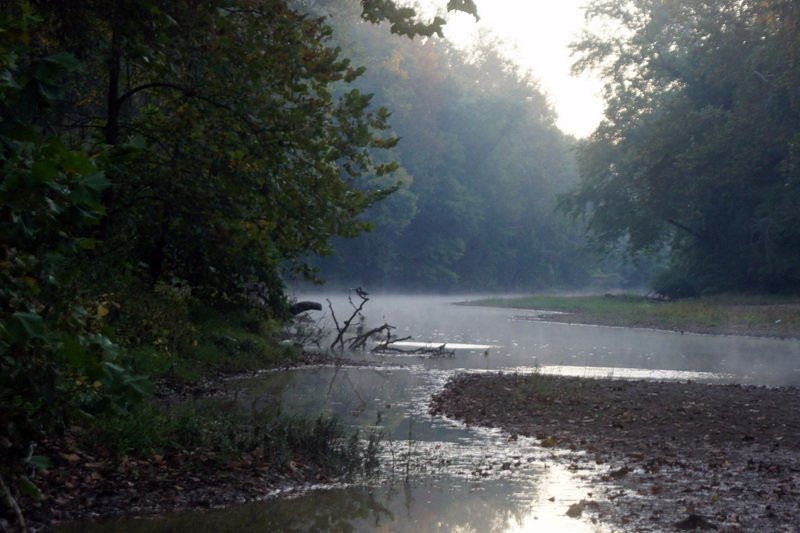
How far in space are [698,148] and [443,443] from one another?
41350mm

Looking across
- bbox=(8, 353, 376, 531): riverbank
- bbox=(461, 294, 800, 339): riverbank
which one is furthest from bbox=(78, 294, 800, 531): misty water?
bbox=(461, 294, 800, 339): riverbank

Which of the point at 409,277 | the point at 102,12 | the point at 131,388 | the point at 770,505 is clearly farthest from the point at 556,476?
the point at 409,277

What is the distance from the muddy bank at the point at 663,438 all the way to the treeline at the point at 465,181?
5739 centimetres

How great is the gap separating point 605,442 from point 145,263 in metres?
10.5

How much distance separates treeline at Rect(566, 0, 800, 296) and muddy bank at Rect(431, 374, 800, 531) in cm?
2444

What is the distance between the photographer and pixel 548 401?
54.5ft

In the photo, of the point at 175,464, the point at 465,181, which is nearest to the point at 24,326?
the point at 175,464

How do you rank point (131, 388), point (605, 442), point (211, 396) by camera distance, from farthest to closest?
point (211, 396) < point (605, 442) < point (131, 388)

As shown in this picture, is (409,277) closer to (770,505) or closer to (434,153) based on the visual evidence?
(434,153)

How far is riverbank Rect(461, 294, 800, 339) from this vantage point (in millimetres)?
41625

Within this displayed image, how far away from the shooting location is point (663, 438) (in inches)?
528

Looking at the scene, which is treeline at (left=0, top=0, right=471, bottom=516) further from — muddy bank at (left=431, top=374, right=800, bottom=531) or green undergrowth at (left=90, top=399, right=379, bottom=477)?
muddy bank at (left=431, top=374, right=800, bottom=531)

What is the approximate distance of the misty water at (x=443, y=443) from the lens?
882 cm

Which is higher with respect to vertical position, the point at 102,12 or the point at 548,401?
the point at 102,12
